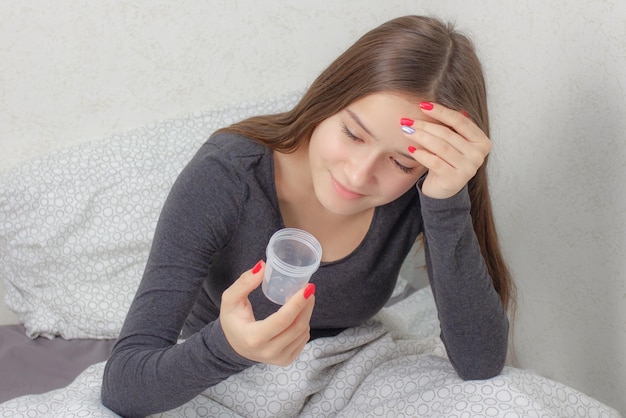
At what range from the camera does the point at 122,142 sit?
197 centimetres

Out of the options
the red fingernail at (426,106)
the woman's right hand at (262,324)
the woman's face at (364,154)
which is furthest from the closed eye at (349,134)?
the woman's right hand at (262,324)

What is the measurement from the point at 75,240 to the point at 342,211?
2.66ft

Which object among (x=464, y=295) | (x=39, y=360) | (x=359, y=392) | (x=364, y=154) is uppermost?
(x=364, y=154)

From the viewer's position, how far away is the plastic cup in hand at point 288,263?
1.04m

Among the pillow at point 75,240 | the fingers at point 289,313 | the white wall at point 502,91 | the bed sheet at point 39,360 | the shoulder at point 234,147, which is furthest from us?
the pillow at point 75,240

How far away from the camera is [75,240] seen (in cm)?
186

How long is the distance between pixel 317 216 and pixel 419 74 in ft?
1.11

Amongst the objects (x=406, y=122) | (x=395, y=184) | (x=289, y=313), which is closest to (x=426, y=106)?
(x=406, y=122)

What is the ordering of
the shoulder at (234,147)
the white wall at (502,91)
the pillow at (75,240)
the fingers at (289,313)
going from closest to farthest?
1. the fingers at (289,313)
2. the shoulder at (234,147)
3. the white wall at (502,91)
4. the pillow at (75,240)

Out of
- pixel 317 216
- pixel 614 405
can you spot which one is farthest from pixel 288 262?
pixel 614 405

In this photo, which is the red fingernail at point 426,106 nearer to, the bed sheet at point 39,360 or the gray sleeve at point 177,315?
the gray sleeve at point 177,315

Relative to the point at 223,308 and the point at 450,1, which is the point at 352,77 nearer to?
the point at 223,308

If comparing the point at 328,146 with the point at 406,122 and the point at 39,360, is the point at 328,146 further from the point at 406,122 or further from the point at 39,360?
the point at 39,360

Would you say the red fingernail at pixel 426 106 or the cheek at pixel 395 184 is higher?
the red fingernail at pixel 426 106
